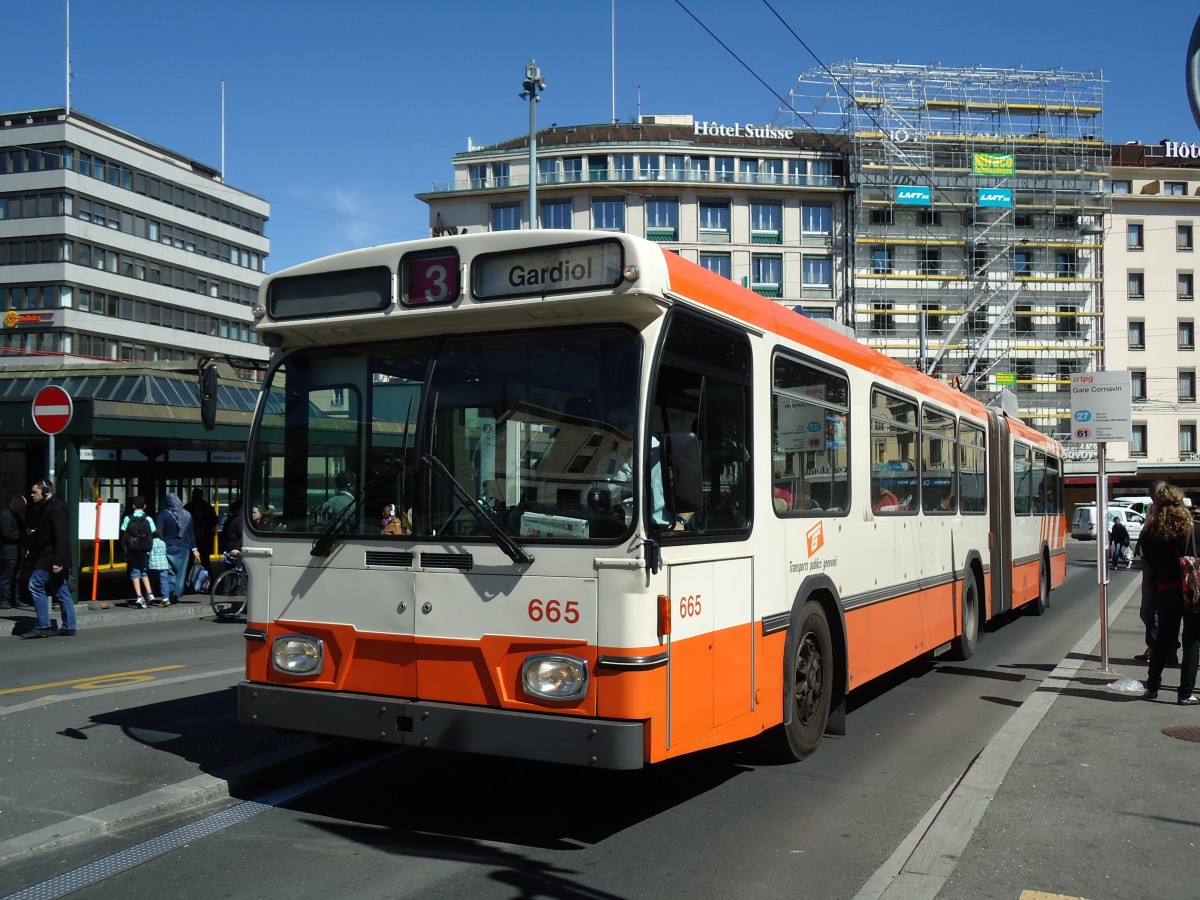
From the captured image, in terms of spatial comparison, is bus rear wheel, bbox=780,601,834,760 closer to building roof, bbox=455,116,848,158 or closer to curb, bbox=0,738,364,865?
curb, bbox=0,738,364,865

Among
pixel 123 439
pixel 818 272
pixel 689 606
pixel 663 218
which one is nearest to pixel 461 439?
pixel 689 606

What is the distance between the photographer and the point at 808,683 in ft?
24.2

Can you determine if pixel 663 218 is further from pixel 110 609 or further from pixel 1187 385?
pixel 110 609

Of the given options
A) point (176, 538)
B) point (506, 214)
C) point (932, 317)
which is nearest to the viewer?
point (176, 538)

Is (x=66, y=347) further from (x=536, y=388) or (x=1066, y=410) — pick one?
(x=536, y=388)

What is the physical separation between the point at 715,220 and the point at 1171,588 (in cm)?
6547

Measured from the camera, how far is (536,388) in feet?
18.7

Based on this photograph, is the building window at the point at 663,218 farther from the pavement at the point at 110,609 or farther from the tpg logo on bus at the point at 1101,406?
the tpg logo on bus at the point at 1101,406

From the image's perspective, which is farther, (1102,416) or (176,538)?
(176,538)

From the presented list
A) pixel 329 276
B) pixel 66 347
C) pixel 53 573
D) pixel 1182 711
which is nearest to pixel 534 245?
pixel 329 276

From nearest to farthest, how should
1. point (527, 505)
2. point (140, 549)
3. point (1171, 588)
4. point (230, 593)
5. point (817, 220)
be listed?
point (527, 505), point (1171, 588), point (230, 593), point (140, 549), point (817, 220)

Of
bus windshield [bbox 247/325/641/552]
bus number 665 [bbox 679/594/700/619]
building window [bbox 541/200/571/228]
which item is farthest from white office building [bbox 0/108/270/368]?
bus number 665 [bbox 679/594/700/619]

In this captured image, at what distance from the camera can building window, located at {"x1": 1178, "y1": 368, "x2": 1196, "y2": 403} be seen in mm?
74688

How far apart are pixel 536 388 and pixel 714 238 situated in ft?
226
